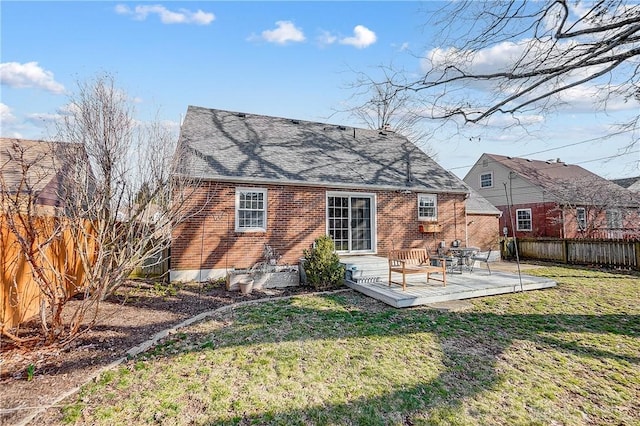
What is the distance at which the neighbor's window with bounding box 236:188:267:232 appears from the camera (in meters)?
10.4

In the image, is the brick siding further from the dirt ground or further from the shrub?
the shrub

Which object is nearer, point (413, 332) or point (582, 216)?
point (413, 332)

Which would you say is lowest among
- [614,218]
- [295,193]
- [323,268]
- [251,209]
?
[323,268]

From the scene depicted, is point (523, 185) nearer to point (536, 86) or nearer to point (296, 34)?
point (536, 86)

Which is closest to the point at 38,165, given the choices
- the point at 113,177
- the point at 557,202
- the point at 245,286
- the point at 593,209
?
the point at 113,177

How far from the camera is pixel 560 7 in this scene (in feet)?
21.3

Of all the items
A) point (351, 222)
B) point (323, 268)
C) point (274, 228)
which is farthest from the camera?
point (351, 222)

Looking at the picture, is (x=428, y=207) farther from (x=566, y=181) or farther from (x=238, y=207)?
(x=566, y=181)

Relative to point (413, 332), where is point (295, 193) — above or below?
above

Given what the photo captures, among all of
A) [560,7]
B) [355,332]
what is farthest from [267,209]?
[560,7]

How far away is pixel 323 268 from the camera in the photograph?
9.13 m

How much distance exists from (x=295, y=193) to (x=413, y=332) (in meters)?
6.50

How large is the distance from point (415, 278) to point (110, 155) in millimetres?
8627

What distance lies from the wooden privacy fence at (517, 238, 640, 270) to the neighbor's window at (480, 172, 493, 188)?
9168mm
